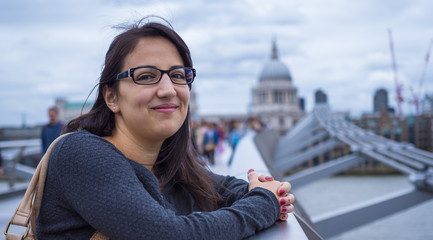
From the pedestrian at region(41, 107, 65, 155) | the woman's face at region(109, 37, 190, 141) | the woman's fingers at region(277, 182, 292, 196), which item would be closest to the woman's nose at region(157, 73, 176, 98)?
the woman's face at region(109, 37, 190, 141)

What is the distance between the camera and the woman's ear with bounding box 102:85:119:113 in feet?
5.14

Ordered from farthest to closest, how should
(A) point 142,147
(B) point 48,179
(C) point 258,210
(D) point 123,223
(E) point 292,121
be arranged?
1. (E) point 292,121
2. (A) point 142,147
3. (C) point 258,210
4. (B) point 48,179
5. (D) point 123,223

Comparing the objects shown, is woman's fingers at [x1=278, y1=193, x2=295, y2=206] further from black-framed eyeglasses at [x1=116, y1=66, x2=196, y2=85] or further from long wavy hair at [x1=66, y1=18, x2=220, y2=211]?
black-framed eyeglasses at [x1=116, y1=66, x2=196, y2=85]

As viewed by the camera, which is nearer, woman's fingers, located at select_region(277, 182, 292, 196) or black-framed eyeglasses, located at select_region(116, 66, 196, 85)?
black-framed eyeglasses, located at select_region(116, 66, 196, 85)

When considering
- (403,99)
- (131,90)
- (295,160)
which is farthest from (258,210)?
(403,99)

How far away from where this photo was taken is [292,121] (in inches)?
3184

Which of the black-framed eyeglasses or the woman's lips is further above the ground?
the black-framed eyeglasses

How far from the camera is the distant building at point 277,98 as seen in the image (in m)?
79.1

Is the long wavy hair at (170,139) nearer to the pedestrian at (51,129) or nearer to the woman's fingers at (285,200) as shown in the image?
the woman's fingers at (285,200)

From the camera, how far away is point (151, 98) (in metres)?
1.47

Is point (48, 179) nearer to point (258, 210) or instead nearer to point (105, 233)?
point (105, 233)

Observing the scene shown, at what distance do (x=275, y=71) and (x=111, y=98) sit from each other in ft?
287

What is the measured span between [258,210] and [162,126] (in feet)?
1.25

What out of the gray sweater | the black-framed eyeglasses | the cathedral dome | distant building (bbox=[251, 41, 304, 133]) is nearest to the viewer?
the gray sweater
